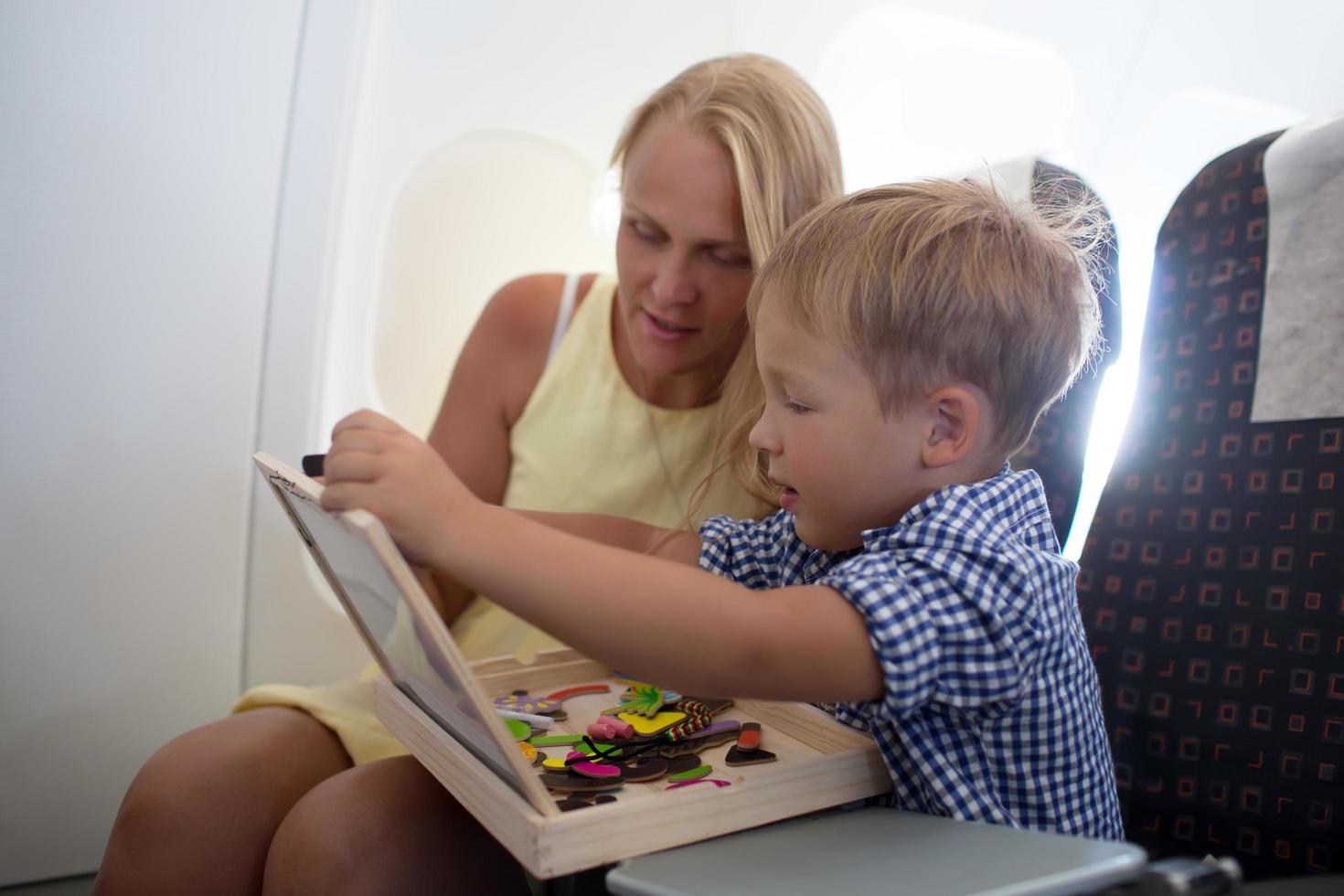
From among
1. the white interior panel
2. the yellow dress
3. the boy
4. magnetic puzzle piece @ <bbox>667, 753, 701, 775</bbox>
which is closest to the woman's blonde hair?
the yellow dress

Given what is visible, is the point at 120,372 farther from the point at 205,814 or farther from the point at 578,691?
the point at 578,691

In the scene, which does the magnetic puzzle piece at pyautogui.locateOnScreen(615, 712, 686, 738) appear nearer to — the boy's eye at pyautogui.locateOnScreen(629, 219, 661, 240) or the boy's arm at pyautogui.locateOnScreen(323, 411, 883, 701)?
the boy's arm at pyautogui.locateOnScreen(323, 411, 883, 701)

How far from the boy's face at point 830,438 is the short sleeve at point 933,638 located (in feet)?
0.36

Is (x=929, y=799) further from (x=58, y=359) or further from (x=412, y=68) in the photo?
(x=412, y=68)

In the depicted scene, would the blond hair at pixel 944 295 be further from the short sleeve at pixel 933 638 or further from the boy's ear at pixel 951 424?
the short sleeve at pixel 933 638

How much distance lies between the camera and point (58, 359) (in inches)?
55.0

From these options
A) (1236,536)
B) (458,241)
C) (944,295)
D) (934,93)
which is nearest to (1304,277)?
(1236,536)

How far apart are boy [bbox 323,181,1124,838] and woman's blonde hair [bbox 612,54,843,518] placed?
214 mm

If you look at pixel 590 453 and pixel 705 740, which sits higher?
pixel 590 453

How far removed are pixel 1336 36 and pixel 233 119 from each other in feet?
5.67

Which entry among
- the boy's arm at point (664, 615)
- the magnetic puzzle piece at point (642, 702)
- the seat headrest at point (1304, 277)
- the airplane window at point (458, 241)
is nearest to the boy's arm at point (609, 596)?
the boy's arm at point (664, 615)

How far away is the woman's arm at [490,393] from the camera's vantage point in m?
1.46

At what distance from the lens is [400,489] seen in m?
0.69

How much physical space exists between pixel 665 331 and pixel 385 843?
0.64 metres
